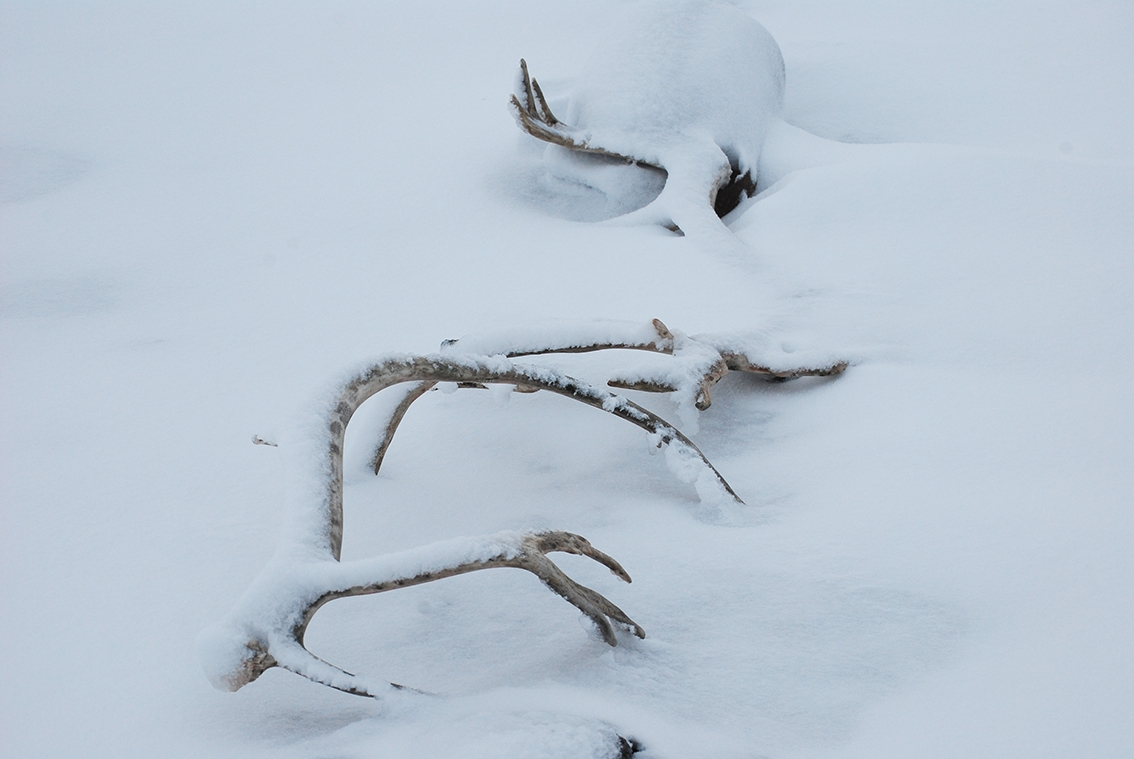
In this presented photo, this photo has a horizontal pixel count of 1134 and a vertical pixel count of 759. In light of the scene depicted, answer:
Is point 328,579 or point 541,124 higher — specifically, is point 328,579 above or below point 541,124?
below

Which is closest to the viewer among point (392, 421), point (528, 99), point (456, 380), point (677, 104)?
point (456, 380)

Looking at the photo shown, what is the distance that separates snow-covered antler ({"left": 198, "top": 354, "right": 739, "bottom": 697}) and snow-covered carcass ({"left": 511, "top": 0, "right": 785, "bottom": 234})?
1744mm

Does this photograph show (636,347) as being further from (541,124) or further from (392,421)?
(541,124)

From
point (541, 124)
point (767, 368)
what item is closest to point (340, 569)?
point (767, 368)

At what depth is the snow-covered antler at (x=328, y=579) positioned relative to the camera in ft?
2.92

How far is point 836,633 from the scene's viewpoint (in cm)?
110

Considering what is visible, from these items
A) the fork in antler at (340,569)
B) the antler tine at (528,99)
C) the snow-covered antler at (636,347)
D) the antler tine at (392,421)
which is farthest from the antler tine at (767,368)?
the antler tine at (528,99)

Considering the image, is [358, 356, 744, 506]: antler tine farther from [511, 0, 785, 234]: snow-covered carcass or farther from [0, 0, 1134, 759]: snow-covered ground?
[511, 0, 785, 234]: snow-covered carcass

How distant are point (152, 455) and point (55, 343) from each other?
2.42ft

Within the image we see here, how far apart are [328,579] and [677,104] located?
241 cm

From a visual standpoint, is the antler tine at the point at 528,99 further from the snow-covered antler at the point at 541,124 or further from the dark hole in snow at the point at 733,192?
the dark hole in snow at the point at 733,192

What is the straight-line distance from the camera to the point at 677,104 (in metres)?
2.90

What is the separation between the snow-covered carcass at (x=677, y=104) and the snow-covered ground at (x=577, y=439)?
0.16m

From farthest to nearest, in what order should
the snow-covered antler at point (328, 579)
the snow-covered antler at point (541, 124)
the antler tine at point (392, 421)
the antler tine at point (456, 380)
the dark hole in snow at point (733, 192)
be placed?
the dark hole in snow at point (733, 192), the snow-covered antler at point (541, 124), the antler tine at point (392, 421), the antler tine at point (456, 380), the snow-covered antler at point (328, 579)
